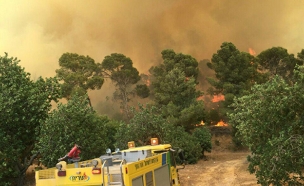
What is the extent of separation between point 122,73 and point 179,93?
11113 millimetres

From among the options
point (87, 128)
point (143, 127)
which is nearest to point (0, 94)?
point (87, 128)

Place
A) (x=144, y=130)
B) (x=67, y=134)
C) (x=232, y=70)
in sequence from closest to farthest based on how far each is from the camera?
(x=67, y=134)
(x=144, y=130)
(x=232, y=70)

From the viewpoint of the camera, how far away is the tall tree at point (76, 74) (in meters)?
37.6

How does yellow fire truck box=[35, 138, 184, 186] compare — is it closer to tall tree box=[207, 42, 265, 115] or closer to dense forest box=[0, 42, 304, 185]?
dense forest box=[0, 42, 304, 185]

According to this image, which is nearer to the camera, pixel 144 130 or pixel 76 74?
pixel 144 130

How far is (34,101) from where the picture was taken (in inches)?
755

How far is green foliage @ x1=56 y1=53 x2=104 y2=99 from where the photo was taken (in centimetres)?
3756

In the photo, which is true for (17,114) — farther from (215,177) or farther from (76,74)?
(76,74)

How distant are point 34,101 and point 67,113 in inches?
101

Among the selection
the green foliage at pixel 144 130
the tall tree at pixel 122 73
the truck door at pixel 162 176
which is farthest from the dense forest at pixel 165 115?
the truck door at pixel 162 176

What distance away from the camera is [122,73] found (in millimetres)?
45094

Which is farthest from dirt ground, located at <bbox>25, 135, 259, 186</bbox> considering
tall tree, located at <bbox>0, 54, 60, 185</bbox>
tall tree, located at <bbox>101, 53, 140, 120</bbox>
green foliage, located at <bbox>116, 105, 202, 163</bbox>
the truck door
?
tall tree, located at <bbox>101, 53, 140, 120</bbox>

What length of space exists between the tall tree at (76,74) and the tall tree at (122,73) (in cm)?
272

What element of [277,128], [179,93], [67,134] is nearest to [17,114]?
[67,134]
